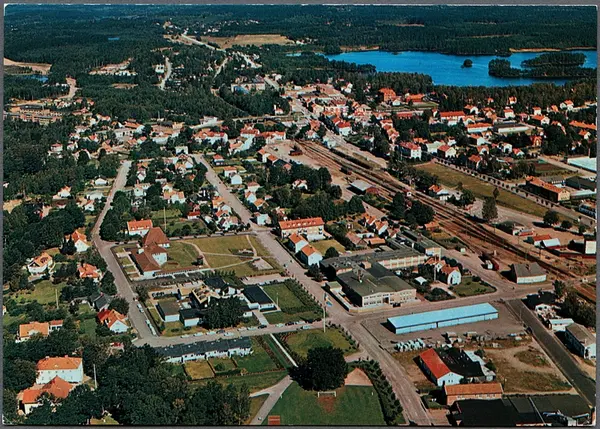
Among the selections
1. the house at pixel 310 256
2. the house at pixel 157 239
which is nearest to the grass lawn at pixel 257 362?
the house at pixel 310 256

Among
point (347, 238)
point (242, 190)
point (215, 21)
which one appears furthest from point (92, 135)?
point (215, 21)

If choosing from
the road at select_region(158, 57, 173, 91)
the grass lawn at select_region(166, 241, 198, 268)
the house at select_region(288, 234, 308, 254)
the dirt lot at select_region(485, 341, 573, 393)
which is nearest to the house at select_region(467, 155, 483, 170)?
→ the house at select_region(288, 234, 308, 254)

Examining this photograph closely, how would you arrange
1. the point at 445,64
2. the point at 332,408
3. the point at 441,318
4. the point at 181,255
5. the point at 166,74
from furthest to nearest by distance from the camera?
the point at 445,64 < the point at 166,74 < the point at 181,255 < the point at 441,318 < the point at 332,408

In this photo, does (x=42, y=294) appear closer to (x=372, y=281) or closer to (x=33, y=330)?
(x=33, y=330)

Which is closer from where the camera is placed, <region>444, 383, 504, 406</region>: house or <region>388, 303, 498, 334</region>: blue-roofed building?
<region>444, 383, 504, 406</region>: house

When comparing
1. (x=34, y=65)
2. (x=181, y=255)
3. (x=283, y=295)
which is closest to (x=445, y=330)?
(x=283, y=295)

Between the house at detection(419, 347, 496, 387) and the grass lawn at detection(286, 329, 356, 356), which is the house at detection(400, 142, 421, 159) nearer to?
the grass lawn at detection(286, 329, 356, 356)
